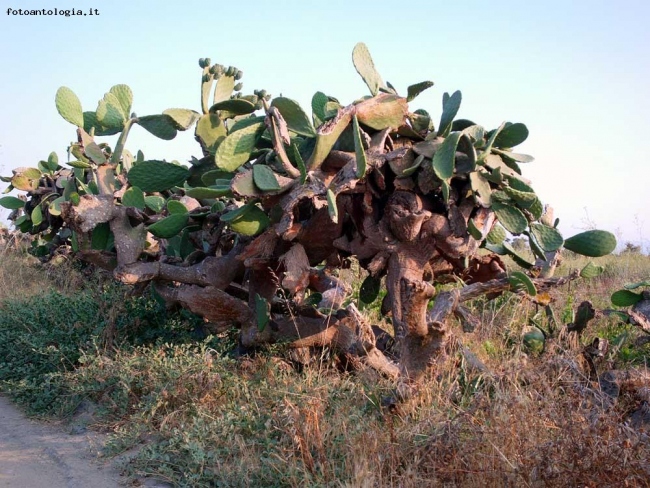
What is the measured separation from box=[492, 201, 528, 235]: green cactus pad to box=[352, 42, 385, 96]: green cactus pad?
978 millimetres

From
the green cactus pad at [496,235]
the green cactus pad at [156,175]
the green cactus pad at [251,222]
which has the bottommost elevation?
the green cactus pad at [496,235]

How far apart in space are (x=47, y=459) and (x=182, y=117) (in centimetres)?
204

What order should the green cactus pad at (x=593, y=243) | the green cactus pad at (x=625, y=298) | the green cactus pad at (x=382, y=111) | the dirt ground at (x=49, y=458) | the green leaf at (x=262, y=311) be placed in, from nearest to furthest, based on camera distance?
the dirt ground at (x=49, y=458)
the green cactus pad at (x=382, y=111)
the green cactus pad at (x=593, y=243)
the green leaf at (x=262, y=311)
the green cactus pad at (x=625, y=298)

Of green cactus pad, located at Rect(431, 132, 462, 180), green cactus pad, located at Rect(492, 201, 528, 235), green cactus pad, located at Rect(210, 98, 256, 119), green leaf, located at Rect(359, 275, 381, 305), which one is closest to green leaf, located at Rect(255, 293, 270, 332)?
green leaf, located at Rect(359, 275, 381, 305)

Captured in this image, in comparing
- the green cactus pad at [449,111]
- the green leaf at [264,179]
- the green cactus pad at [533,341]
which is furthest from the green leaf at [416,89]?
the green cactus pad at [533,341]

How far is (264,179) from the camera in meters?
3.38

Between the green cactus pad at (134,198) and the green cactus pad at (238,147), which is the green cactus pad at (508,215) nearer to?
the green cactus pad at (238,147)

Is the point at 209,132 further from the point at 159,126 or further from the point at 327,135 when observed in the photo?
the point at 327,135

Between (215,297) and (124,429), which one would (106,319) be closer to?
(215,297)

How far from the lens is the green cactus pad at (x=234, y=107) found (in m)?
4.02

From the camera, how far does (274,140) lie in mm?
3434

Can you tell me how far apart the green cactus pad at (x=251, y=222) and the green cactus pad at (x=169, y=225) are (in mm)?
747

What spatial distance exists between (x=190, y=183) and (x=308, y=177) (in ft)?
3.90

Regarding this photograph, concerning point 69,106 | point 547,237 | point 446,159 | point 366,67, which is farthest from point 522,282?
point 69,106
